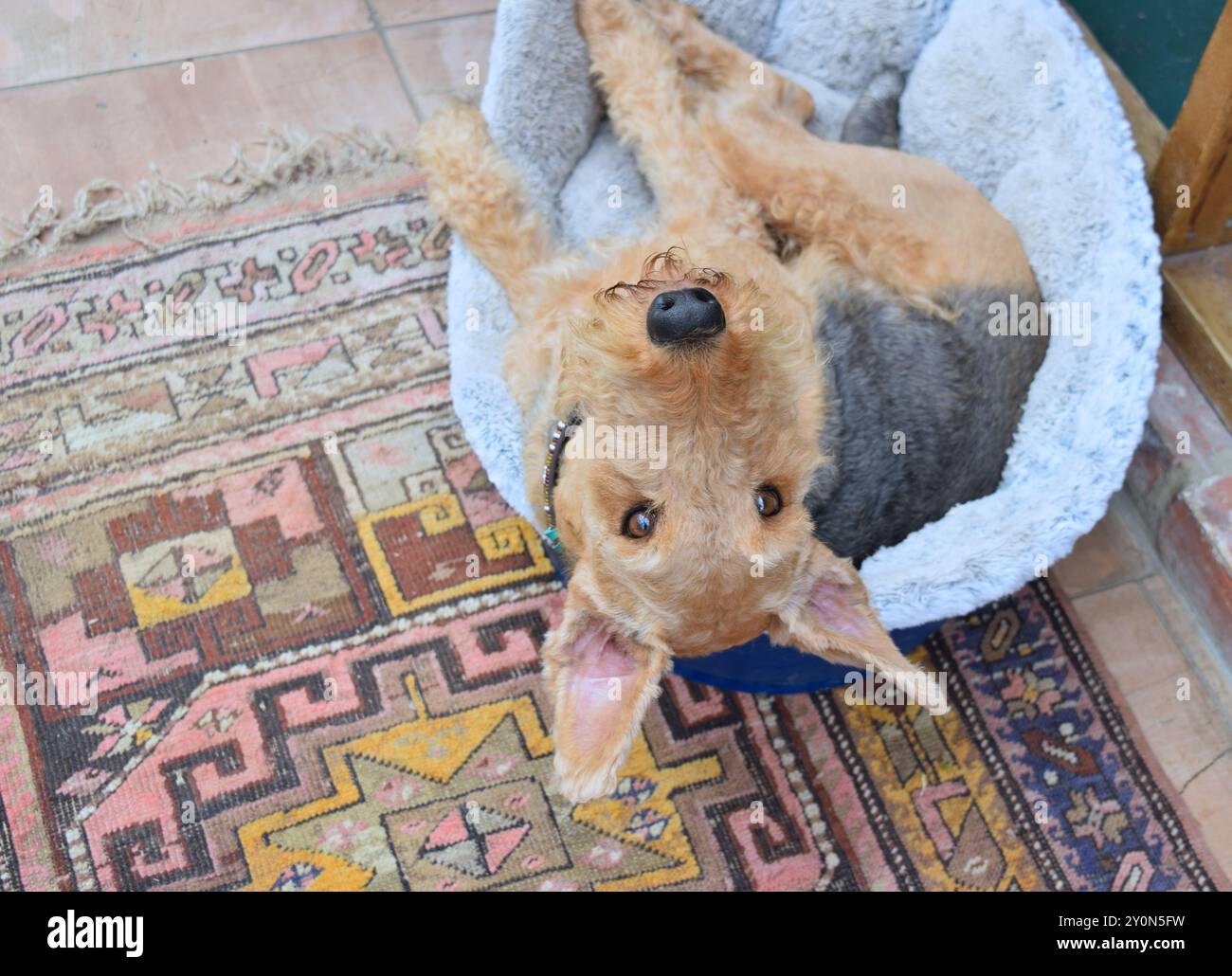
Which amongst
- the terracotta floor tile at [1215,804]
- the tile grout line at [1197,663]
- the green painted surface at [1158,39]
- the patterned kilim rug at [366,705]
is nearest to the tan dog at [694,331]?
the patterned kilim rug at [366,705]

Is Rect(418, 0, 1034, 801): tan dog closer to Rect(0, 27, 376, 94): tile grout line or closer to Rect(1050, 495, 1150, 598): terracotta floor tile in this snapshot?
Rect(1050, 495, 1150, 598): terracotta floor tile

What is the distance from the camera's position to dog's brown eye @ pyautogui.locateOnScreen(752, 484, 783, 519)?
5.57 ft

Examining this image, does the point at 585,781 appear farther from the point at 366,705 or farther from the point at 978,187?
the point at 978,187

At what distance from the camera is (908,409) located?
2.28m

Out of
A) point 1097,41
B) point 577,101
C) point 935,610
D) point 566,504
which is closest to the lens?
point 566,504

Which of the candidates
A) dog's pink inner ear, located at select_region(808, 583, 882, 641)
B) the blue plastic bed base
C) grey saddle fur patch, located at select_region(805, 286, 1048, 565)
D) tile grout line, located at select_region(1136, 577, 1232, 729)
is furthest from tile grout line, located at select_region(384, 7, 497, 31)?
tile grout line, located at select_region(1136, 577, 1232, 729)

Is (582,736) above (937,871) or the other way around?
above

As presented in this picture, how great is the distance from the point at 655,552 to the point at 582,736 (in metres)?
0.30

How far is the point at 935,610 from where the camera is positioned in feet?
7.09

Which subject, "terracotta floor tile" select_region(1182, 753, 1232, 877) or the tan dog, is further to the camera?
"terracotta floor tile" select_region(1182, 753, 1232, 877)

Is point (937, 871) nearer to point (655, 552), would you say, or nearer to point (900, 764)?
point (900, 764)

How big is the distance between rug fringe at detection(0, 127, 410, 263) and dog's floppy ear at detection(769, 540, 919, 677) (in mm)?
2030

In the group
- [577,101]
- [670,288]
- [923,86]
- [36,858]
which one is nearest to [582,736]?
[670,288]

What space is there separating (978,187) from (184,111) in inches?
91.5
